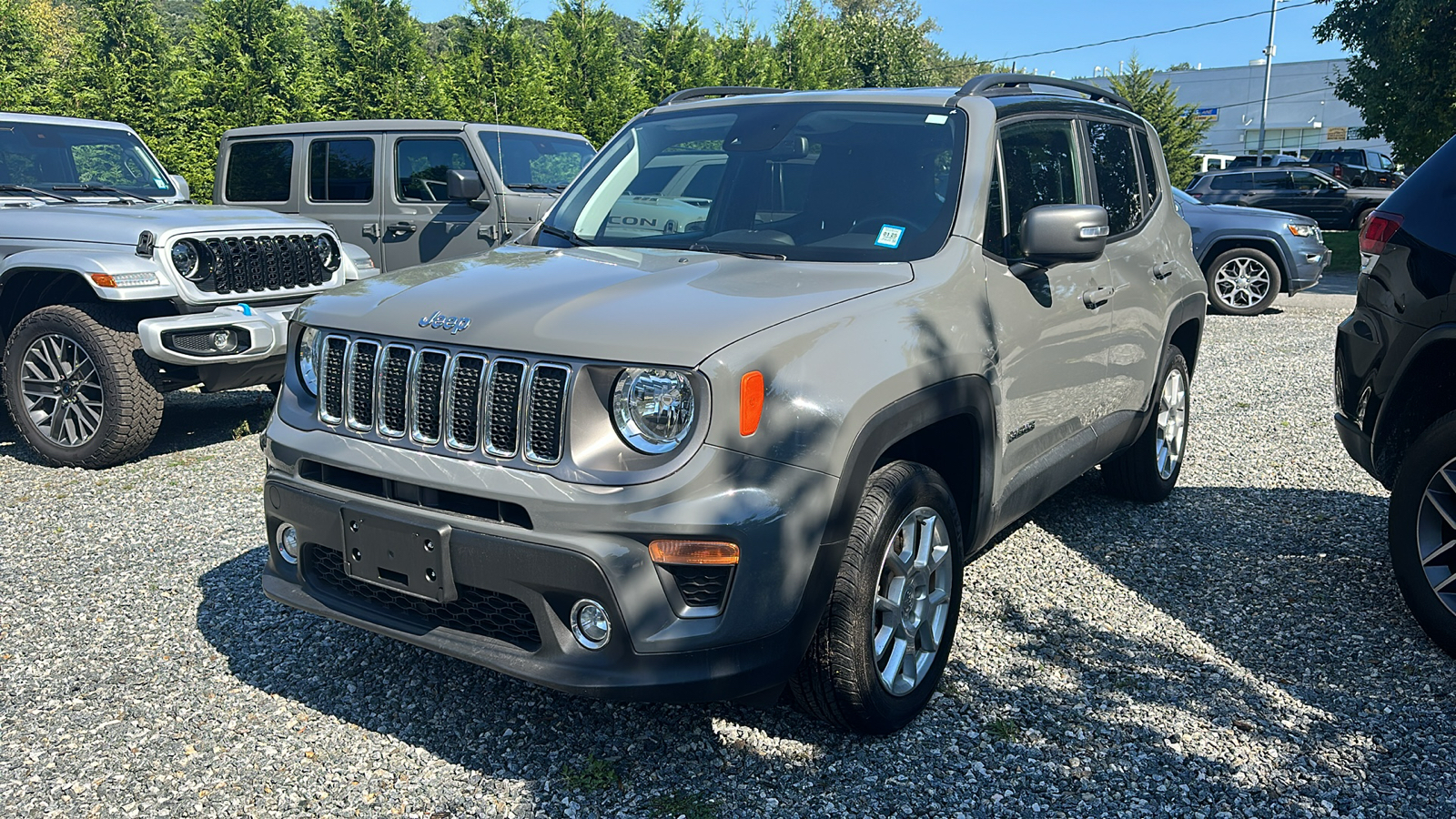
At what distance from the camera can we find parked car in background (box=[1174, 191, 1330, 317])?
12.7 m

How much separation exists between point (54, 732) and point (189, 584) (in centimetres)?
122

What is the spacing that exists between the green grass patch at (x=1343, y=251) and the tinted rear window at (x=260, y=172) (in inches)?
619

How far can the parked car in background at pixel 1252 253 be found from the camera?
41.7 ft

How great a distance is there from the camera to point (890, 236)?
11.4ft

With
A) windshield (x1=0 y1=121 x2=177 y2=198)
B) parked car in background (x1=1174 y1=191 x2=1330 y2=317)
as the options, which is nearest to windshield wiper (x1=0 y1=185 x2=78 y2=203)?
windshield (x1=0 y1=121 x2=177 y2=198)

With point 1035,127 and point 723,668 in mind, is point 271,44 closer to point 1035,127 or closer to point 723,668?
point 1035,127

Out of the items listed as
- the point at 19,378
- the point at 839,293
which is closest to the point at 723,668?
the point at 839,293

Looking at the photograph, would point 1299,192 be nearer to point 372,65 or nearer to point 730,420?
point 372,65

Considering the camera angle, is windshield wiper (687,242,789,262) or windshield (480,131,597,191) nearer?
windshield wiper (687,242,789,262)

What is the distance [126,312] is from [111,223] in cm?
51

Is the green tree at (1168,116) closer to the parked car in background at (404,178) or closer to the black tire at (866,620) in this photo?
the parked car in background at (404,178)

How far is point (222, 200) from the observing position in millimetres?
9883

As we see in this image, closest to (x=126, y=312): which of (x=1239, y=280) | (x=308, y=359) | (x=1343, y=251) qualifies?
(x=308, y=359)

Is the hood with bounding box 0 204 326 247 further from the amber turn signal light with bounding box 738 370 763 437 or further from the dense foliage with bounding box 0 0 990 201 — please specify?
the dense foliage with bounding box 0 0 990 201
